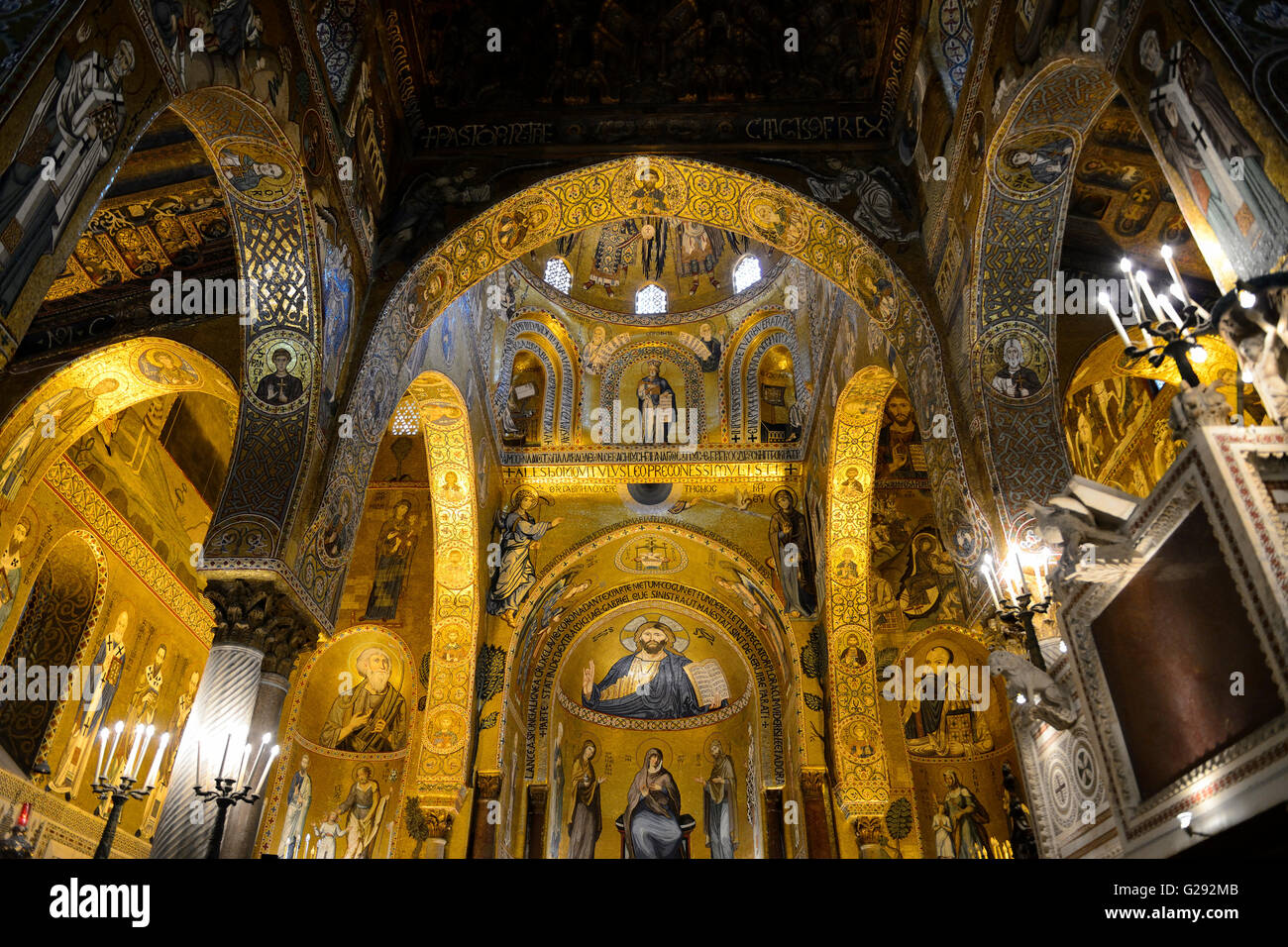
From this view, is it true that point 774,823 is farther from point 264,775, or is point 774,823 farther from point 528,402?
point 264,775

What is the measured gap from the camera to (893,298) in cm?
834

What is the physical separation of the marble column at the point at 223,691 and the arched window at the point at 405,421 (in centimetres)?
625

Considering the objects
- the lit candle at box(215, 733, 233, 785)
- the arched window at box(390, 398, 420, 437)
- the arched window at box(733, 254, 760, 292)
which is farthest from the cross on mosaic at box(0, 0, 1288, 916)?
the arched window at box(390, 398, 420, 437)

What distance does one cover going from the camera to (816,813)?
12531 mm

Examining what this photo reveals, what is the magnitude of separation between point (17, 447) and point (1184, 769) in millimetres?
10284

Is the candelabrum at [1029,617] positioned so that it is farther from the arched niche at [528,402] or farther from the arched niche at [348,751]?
the arched niche at [528,402]

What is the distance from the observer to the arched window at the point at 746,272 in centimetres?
1555

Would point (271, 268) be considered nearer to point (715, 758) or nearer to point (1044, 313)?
point (1044, 313)

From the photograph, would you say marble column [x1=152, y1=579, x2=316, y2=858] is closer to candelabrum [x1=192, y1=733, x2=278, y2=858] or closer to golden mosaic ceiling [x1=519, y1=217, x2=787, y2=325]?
candelabrum [x1=192, y1=733, x2=278, y2=858]

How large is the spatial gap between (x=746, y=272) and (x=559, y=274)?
350 centimetres


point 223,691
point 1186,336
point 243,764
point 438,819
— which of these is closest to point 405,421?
point 438,819

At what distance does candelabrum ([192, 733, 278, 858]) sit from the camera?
5500mm
